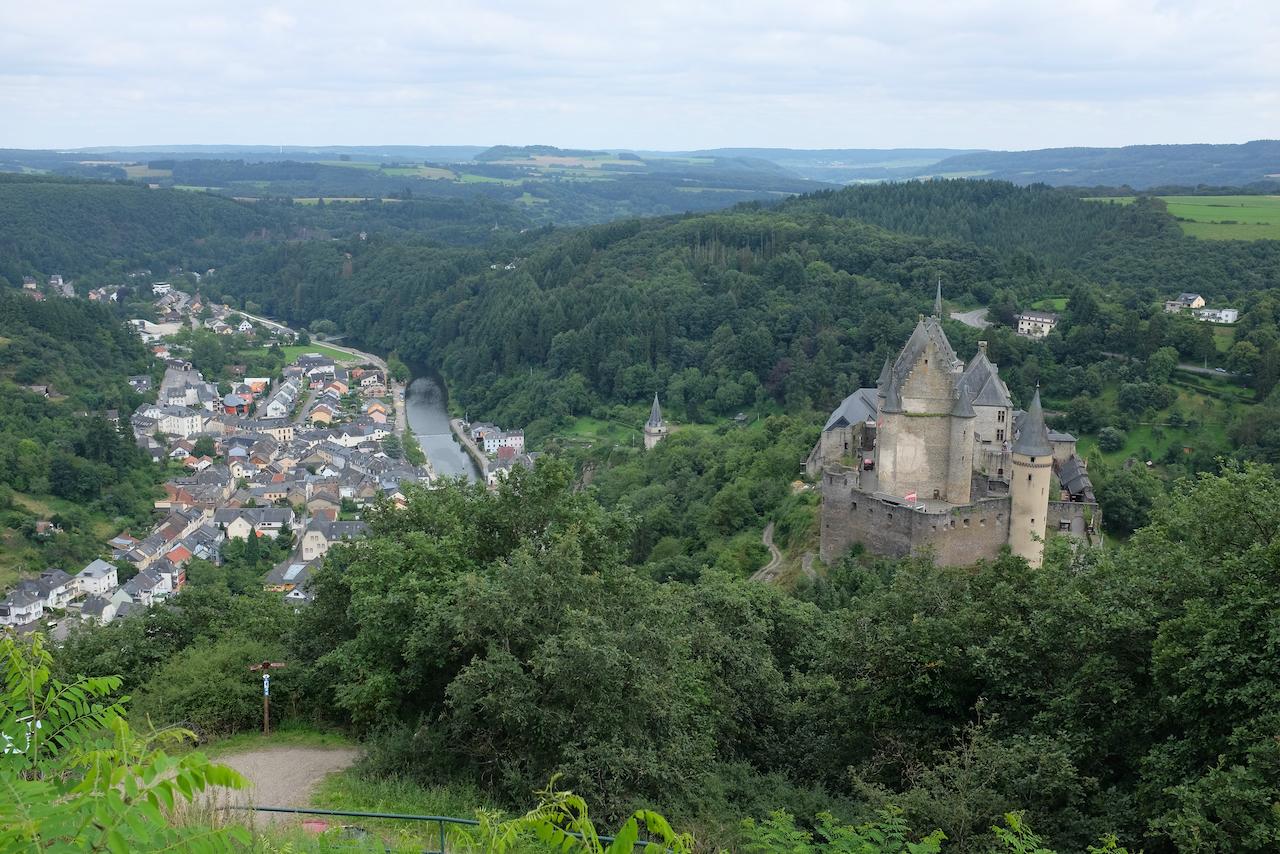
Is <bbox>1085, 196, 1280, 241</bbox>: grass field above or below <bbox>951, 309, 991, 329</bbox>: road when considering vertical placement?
above

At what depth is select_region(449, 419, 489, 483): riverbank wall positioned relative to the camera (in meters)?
81.4

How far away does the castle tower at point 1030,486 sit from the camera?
31.8m

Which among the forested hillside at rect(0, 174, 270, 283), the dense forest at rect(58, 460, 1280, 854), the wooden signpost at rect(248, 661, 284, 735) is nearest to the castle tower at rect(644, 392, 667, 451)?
the dense forest at rect(58, 460, 1280, 854)

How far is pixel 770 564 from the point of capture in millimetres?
37562

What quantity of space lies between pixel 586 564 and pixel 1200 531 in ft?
31.0

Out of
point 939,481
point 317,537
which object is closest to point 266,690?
point 939,481

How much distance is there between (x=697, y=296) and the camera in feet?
340

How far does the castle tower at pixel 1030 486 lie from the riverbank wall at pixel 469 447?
1922 inches

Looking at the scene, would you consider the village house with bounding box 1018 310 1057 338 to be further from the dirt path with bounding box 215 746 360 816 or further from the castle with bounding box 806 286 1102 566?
the dirt path with bounding box 215 746 360 816

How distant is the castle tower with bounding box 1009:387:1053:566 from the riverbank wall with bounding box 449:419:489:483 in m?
48.8

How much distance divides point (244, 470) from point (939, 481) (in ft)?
204

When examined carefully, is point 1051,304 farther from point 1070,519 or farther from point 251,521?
point 251,521

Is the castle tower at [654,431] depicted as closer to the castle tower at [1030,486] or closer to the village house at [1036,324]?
the village house at [1036,324]

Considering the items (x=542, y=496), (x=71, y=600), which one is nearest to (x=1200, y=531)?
(x=542, y=496)
